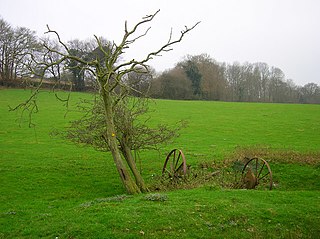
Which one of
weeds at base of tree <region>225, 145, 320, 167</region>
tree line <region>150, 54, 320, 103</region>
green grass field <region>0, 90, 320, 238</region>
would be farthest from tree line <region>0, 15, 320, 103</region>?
weeds at base of tree <region>225, 145, 320, 167</region>

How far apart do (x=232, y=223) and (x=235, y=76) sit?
354 feet

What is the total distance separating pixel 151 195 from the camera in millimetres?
10695

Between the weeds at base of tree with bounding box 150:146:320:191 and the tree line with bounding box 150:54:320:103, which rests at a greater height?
the tree line with bounding box 150:54:320:103

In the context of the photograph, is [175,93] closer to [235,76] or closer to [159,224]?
[235,76]

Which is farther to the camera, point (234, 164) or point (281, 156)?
point (281, 156)

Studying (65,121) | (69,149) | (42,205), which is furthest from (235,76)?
(42,205)

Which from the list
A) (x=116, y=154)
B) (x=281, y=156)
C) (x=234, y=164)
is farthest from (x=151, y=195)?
(x=281, y=156)

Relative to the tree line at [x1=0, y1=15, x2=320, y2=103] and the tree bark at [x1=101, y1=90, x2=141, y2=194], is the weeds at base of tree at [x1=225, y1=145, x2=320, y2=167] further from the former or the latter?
the tree line at [x1=0, y1=15, x2=320, y2=103]

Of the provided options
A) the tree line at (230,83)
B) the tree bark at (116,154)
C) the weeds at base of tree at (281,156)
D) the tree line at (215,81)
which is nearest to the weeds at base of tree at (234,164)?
the weeds at base of tree at (281,156)

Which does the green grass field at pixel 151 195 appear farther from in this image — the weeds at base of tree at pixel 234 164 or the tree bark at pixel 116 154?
the tree bark at pixel 116 154

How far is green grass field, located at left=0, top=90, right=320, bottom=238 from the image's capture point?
8.28 meters

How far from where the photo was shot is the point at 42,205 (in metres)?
12.8

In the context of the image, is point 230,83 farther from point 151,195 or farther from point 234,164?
point 151,195

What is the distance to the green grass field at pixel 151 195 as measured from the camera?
27.2ft
